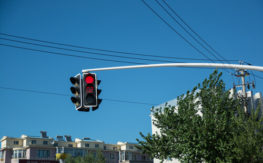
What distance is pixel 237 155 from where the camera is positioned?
2441 centimetres

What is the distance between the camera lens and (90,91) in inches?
451

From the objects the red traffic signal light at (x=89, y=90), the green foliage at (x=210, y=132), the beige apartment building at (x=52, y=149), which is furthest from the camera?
the beige apartment building at (x=52, y=149)

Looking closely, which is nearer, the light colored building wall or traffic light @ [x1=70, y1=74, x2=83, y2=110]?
traffic light @ [x1=70, y1=74, x2=83, y2=110]

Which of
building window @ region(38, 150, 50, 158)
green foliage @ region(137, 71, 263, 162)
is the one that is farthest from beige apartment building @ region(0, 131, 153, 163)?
green foliage @ region(137, 71, 263, 162)

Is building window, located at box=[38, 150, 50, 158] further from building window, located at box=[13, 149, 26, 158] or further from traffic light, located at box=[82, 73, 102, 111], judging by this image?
traffic light, located at box=[82, 73, 102, 111]

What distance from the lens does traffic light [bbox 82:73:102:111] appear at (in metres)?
11.3

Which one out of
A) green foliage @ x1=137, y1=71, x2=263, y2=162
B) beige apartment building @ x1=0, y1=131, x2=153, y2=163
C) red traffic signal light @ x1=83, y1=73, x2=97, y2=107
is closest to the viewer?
red traffic signal light @ x1=83, y1=73, x2=97, y2=107

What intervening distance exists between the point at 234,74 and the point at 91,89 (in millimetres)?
26395

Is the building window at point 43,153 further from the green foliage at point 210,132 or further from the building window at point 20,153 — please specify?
the green foliage at point 210,132

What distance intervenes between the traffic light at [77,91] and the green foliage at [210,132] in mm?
15631

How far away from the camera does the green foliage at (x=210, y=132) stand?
23.9 metres

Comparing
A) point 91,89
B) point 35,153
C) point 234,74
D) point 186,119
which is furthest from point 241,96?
point 35,153

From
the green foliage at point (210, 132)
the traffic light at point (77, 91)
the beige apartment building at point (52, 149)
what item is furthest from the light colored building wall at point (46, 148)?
the traffic light at point (77, 91)

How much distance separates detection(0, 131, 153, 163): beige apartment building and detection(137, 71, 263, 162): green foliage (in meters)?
42.7
